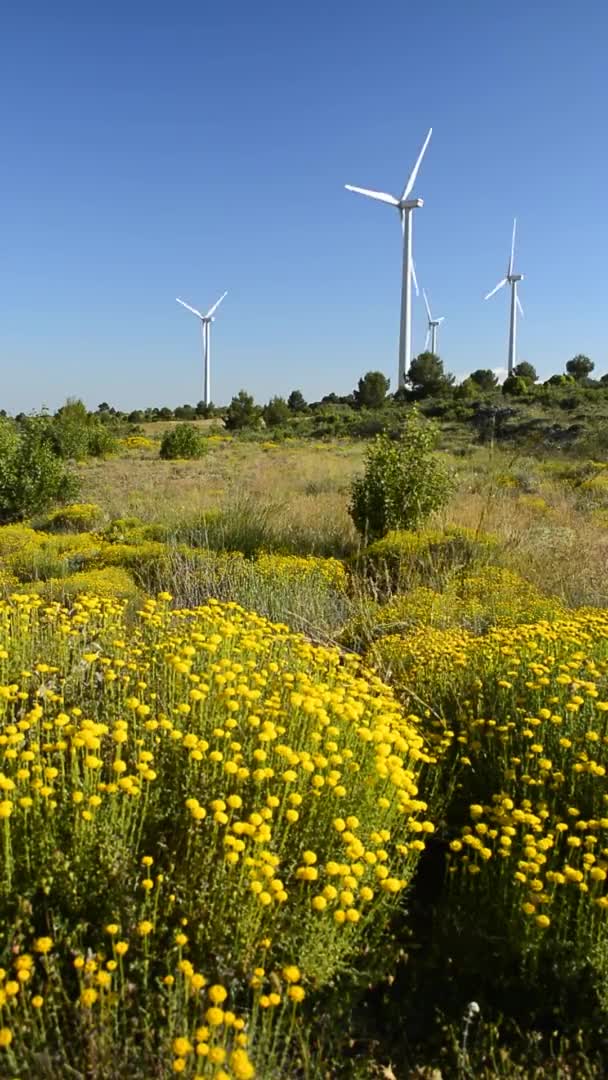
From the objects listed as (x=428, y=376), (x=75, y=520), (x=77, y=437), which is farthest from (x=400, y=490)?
(x=428, y=376)

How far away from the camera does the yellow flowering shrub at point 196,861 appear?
2.17 metres

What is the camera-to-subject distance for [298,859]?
8.85 ft

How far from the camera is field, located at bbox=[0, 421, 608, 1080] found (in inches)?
87.6

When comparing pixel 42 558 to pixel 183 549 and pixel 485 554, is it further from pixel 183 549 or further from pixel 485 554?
pixel 485 554

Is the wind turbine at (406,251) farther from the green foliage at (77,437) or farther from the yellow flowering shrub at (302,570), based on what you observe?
the yellow flowering shrub at (302,570)

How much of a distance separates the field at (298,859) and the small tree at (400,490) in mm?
5313

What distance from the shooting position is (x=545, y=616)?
20.0ft

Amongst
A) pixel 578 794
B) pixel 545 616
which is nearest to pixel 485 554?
pixel 545 616

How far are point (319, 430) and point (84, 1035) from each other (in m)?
42.0

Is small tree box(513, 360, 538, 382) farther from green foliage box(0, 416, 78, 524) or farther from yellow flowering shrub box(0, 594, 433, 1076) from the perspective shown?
yellow flowering shrub box(0, 594, 433, 1076)

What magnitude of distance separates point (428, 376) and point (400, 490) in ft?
135

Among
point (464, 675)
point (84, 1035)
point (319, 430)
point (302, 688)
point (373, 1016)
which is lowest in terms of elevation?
point (373, 1016)

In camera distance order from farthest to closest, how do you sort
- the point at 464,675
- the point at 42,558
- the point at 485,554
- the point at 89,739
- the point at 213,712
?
the point at 42,558 < the point at 485,554 < the point at 464,675 < the point at 213,712 < the point at 89,739

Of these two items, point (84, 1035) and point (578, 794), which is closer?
point (84, 1035)
